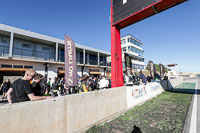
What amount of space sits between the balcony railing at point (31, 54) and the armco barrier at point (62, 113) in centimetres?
1333

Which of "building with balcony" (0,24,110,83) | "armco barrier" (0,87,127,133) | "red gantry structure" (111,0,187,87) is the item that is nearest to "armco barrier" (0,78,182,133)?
"armco barrier" (0,87,127,133)

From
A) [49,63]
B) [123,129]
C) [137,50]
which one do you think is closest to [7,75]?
[49,63]

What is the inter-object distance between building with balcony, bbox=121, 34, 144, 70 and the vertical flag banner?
3086 centimetres

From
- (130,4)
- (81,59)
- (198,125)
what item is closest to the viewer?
(198,125)

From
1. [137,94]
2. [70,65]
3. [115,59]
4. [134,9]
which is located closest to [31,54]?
[70,65]

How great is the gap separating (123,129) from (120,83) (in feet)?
9.63

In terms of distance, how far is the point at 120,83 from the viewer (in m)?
5.67

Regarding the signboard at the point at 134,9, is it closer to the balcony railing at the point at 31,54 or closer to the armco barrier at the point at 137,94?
the armco barrier at the point at 137,94

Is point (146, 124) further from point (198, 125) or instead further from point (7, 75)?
point (7, 75)

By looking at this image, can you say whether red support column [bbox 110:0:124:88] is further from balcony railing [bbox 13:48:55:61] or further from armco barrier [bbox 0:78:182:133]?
balcony railing [bbox 13:48:55:61]

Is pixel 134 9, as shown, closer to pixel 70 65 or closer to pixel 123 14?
pixel 123 14

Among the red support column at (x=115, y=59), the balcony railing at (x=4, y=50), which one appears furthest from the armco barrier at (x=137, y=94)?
the balcony railing at (x=4, y=50)

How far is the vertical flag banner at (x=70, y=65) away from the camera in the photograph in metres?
5.14

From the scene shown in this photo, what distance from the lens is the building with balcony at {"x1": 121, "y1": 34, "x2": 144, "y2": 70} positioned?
3688cm
